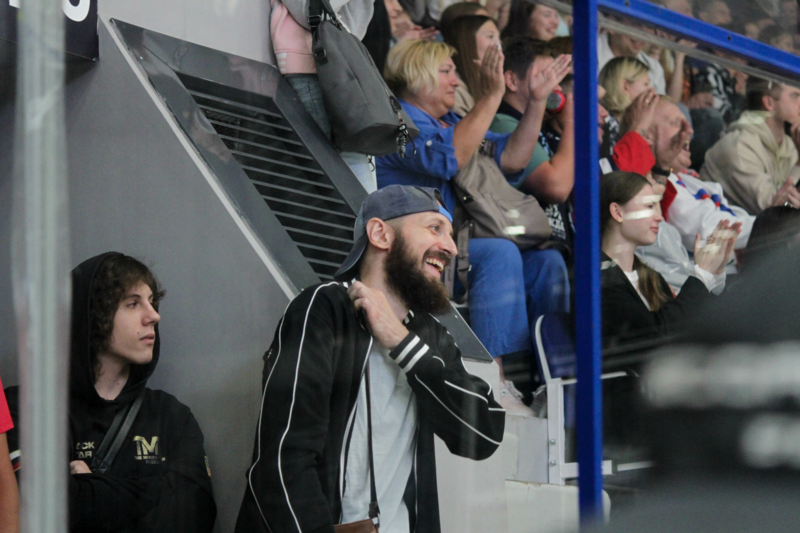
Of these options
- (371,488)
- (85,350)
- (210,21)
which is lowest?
(371,488)

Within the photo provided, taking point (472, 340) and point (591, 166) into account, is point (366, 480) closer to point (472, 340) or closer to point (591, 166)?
point (472, 340)

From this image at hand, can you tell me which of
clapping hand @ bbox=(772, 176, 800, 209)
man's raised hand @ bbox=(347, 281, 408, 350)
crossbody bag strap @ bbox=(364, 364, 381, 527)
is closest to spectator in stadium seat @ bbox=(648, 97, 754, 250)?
clapping hand @ bbox=(772, 176, 800, 209)

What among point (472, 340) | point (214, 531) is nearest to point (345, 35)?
point (472, 340)

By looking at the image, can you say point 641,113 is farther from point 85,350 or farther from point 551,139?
point 85,350

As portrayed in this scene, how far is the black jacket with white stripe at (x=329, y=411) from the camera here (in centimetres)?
164

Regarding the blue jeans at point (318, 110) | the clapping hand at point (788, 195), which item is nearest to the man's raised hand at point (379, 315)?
the blue jeans at point (318, 110)

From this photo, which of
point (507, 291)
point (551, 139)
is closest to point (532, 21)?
point (551, 139)

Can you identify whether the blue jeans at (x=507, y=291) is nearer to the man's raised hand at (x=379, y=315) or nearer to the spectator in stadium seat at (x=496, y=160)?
the spectator in stadium seat at (x=496, y=160)

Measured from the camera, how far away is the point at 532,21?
5.80ft

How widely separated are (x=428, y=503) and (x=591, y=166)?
0.61 metres

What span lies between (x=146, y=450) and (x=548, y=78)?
2.96 ft

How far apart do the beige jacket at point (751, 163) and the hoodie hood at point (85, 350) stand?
120 centimetres

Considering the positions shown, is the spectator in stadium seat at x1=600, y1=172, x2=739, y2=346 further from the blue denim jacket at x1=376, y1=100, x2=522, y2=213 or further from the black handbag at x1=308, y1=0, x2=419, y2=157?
the black handbag at x1=308, y1=0, x2=419, y2=157

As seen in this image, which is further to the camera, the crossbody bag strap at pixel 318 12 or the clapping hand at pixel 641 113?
the crossbody bag strap at pixel 318 12
